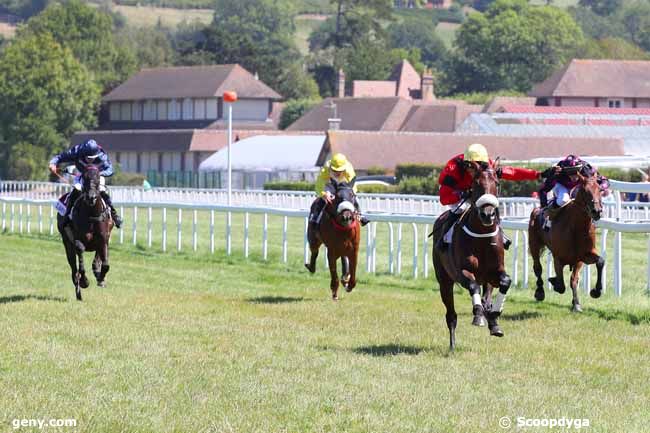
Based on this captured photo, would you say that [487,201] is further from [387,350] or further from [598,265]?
[598,265]

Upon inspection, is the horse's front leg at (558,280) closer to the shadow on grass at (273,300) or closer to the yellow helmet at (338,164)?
the yellow helmet at (338,164)

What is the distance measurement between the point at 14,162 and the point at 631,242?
59.3m

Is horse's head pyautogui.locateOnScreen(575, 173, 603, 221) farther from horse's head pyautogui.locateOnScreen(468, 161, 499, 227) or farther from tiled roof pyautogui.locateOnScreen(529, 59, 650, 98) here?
tiled roof pyautogui.locateOnScreen(529, 59, 650, 98)

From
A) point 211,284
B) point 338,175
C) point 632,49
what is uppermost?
point 632,49

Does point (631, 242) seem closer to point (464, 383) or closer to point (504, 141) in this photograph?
point (464, 383)

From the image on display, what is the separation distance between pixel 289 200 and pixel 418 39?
155977mm

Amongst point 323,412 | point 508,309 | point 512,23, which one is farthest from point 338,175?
point 512,23

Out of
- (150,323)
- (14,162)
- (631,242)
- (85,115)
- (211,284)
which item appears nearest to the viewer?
(150,323)

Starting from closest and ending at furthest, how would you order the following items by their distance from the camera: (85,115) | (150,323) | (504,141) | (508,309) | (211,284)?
(150,323), (508,309), (211,284), (504,141), (85,115)

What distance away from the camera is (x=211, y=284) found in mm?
18234

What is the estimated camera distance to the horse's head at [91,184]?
1514cm

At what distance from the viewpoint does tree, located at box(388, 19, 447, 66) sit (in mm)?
189125

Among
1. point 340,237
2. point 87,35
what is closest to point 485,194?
point 340,237

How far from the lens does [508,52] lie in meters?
126
